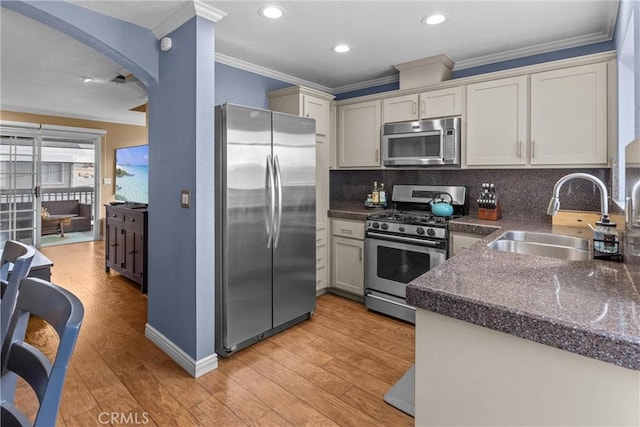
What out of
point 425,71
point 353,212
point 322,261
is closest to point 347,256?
point 322,261

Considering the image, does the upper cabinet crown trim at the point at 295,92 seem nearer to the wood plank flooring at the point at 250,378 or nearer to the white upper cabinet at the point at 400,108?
the white upper cabinet at the point at 400,108

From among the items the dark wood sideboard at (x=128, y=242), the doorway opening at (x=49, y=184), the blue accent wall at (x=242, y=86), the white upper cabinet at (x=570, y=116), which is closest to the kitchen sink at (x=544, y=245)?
the white upper cabinet at (x=570, y=116)

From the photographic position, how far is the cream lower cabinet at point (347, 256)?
135 inches

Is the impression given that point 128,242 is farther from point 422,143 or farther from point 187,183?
point 422,143

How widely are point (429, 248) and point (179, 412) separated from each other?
2.12 metres

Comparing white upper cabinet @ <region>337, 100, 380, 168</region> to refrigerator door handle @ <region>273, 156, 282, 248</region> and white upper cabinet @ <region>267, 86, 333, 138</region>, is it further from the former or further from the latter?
refrigerator door handle @ <region>273, 156, 282, 248</region>

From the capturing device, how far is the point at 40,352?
85 cm

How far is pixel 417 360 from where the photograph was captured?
3.42ft

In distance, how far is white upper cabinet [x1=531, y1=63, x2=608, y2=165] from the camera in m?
2.43

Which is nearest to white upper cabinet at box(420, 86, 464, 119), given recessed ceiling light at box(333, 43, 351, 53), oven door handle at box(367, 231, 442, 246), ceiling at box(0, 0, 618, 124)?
ceiling at box(0, 0, 618, 124)

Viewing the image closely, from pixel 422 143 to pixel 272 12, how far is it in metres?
1.73

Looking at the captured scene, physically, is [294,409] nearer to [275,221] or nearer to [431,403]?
[431,403]

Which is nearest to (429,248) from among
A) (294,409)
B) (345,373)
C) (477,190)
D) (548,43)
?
(477,190)

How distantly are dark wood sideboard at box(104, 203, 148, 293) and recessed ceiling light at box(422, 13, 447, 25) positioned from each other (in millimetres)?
3238
